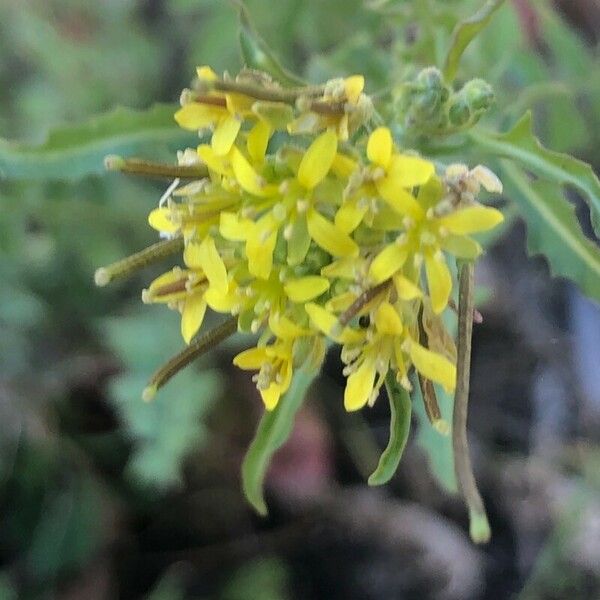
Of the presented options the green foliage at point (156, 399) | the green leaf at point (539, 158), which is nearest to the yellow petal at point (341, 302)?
the green leaf at point (539, 158)

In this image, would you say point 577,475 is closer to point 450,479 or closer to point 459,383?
point 450,479

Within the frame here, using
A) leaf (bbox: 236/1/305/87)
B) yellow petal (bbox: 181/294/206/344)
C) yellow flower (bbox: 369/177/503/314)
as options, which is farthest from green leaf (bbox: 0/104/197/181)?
yellow flower (bbox: 369/177/503/314)

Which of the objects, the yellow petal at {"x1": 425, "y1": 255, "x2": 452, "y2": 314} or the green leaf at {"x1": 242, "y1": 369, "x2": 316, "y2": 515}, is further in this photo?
the green leaf at {"x1": 242, "y1": 369, "x2": 316, "y2": 515}

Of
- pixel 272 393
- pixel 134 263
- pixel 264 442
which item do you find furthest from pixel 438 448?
pixel 134 263

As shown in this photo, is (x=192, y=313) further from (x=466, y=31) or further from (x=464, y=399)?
(x=466, y=31)

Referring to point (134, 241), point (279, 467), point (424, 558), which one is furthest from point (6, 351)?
point (424, 558)

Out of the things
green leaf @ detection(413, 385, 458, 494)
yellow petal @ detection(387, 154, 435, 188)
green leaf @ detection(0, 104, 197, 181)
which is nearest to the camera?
yellow petal @ detection(387, 154, 435, 188)

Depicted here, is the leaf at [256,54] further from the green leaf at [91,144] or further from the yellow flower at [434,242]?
the yellow flower at [434,242]

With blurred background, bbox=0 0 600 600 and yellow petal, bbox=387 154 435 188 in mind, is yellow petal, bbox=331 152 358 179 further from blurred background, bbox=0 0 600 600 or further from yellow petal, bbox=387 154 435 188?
blurred background, bbox=0 0 600 600
